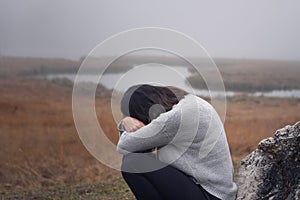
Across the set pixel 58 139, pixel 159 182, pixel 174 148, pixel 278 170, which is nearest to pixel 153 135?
pixel 174 148

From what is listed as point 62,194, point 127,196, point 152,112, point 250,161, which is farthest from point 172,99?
point 62,194

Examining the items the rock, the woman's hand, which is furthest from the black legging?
the rock

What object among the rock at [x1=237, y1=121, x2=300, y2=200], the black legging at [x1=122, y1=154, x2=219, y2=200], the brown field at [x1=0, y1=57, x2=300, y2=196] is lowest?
the brown field at [x1=0, y1=57, x2=300, y2=196]

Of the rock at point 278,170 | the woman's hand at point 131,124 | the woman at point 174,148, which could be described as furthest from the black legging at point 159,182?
the rock at point 278,170

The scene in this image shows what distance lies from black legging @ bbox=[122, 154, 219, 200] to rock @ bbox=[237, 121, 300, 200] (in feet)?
1.01

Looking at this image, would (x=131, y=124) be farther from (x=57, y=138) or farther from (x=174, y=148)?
(x=57, y=138)

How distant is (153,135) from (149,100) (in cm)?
25

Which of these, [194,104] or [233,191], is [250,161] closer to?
[233,191]

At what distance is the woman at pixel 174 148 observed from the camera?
314cm

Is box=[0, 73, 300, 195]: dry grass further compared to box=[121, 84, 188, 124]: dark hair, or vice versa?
box=[0, 73, 300, 195]: dry grass

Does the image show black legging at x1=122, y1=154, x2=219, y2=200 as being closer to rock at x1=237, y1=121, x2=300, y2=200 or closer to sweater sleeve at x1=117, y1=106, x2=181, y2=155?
sweater sleeve at x1=117, y1=106, x2=181, y2=155

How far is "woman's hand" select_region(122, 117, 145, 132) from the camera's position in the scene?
3.32 metres

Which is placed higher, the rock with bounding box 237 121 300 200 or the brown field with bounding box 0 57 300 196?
the rock with bounding box 237 121 300 200

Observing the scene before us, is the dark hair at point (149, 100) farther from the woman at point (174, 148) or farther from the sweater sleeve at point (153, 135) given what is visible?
the sweater sleeve at point (153, 135)
